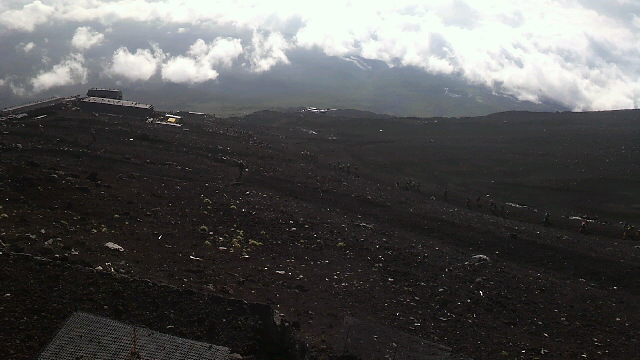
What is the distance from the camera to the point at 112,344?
849 centimetres

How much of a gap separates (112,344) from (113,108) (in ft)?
117

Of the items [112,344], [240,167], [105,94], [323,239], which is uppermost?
[105,94]

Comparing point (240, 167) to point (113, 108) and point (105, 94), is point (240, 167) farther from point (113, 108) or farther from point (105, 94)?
point (105, 94)

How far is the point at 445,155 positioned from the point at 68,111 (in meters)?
29.4

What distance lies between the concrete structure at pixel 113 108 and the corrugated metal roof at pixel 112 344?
34.7 m

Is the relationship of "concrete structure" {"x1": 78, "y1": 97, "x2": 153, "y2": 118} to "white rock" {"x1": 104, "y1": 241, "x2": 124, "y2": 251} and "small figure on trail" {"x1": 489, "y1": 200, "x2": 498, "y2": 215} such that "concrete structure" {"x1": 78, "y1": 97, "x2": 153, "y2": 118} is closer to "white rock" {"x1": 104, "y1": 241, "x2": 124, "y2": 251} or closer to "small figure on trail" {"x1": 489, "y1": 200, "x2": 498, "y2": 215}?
"small figure on trail" {"x1": 489, "y1": 200, "x2": 498, "y2": 215}

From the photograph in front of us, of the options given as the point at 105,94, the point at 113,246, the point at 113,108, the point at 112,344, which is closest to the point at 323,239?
the point at 113,246

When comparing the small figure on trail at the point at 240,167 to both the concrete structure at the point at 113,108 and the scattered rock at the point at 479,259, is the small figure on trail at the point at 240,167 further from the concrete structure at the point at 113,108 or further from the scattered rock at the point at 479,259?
the concrete structure at the point at 113,108

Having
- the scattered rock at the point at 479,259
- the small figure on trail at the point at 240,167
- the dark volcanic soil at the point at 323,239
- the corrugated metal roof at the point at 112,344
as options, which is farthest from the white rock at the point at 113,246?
the small figure on trail at the point at 240,167

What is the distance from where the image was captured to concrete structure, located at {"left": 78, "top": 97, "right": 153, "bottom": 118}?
4084cm

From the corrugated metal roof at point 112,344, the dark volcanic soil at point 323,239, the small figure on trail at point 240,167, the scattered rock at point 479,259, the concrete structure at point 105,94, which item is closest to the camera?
the corrugated metal roof at point 112,344

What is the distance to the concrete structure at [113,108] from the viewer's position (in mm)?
40844

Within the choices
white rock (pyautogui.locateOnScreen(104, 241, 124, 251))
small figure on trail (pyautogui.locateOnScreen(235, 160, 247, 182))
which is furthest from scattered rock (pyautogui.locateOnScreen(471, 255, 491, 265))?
small figure on trail (pyautogui.locateOnScreen(235, 160, 247, 182))

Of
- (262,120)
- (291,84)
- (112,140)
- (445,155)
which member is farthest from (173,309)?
(291,84)
